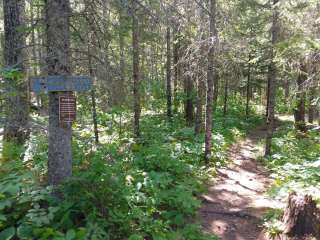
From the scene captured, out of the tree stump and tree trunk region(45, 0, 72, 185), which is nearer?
tree trunk region(45, 0, 72, 185)

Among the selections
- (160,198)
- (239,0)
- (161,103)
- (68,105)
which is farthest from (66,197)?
(161,103)

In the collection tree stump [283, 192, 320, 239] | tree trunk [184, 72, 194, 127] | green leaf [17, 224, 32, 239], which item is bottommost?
tree stump [283, 192, 320, 239]

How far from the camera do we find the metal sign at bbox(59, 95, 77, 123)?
5160 millimetres

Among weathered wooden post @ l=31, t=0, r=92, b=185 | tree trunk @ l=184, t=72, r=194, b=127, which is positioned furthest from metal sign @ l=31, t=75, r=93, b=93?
tree trunk @ l=184, t=72, r=194, b=127

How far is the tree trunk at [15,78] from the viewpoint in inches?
218

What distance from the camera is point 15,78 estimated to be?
529 centimetres

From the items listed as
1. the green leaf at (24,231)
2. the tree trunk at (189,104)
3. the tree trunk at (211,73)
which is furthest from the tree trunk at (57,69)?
the tree trunk at (189,104)

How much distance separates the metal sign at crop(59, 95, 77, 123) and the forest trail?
10.8 feet

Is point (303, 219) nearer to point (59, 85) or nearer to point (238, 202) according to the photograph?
point (238, 202)

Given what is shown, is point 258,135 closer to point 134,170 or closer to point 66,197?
point 134,170

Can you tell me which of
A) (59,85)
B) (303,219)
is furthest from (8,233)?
(303,219)

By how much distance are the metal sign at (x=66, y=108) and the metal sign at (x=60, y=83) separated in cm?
13

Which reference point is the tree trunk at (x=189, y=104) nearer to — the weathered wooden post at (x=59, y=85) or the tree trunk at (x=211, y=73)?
the tree trunk at (x=211, y=73)

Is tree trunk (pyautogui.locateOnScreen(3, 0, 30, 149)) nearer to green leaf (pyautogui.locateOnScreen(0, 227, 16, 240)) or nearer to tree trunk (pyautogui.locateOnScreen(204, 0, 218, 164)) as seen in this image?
green leaf (pyautogui.locateOnScreen(0, 227, 16, 240))
